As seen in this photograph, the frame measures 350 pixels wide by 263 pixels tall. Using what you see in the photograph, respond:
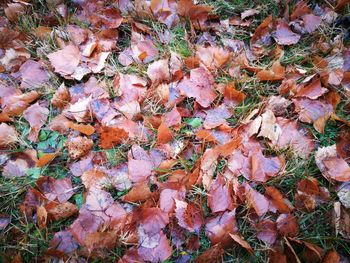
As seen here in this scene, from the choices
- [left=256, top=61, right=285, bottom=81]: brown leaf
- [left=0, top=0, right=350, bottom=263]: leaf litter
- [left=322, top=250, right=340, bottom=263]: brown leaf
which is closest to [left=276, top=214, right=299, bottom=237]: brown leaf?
[left=0, top=0, right=350, bottom=263]: leaf litter

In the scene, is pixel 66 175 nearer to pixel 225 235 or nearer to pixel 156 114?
pixel 156 114

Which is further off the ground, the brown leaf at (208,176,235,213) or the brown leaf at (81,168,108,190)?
the brown leaf at (81,168,108,190)

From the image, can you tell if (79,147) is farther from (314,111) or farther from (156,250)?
(314,111)

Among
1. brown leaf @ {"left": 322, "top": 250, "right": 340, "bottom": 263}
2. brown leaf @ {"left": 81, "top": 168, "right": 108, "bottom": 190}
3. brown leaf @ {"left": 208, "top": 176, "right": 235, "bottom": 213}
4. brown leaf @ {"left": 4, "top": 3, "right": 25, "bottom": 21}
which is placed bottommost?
brown leaf @ {"left": 322, "top": 250, "right": 340, "bottom": 263}

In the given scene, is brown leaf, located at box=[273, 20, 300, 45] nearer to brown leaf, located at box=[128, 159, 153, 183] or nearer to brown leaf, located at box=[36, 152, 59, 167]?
brown leaf, located at box=[128, 159, 153, 183]

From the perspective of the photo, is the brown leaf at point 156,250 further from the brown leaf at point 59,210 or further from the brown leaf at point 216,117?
the brown leaf at point 216,117

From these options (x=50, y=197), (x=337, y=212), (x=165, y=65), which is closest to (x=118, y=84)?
A: (x=165, y=65)

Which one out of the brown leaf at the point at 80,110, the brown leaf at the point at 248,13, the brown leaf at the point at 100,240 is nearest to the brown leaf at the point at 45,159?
the brown leaf at the point at 80,110
